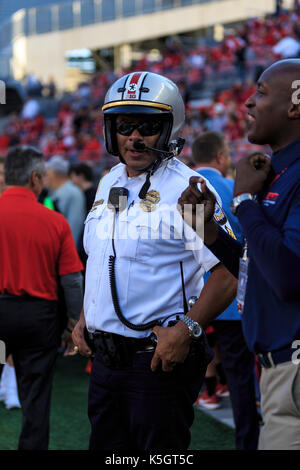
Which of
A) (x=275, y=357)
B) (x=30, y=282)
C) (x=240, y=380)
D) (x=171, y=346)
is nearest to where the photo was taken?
(x=275, y=357)

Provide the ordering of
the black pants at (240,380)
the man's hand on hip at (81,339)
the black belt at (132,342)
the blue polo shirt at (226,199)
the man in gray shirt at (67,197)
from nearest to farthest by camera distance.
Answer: the black belt at (132,342) < the man's hand on hip at (81,339) < the black pants at (240,380) < the blue polo shirt at (226,199) < the man in gray shirt at (67,197)

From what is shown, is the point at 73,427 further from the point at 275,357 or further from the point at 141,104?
the point at 275,357

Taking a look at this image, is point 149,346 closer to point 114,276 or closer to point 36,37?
point 114,276

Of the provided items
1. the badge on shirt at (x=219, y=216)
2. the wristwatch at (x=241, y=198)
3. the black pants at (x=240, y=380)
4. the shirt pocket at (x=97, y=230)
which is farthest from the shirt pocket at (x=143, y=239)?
the black pants at (x=240, y=380)

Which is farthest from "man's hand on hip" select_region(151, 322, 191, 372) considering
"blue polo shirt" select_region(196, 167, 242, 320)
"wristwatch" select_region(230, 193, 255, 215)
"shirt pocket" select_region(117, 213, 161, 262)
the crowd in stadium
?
the crowd in stadium

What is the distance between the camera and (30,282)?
13.4 feet

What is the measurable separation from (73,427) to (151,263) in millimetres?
2899

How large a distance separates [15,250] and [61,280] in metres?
0.35

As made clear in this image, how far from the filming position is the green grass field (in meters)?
4.86

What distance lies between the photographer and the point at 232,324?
459cm

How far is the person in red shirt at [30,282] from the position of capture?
404cm

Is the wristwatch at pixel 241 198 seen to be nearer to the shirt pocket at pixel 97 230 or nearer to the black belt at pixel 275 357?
the black belt at pixel 275 357

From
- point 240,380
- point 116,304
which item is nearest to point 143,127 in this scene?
point 116,304

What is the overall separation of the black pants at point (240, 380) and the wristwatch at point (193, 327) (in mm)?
1865
